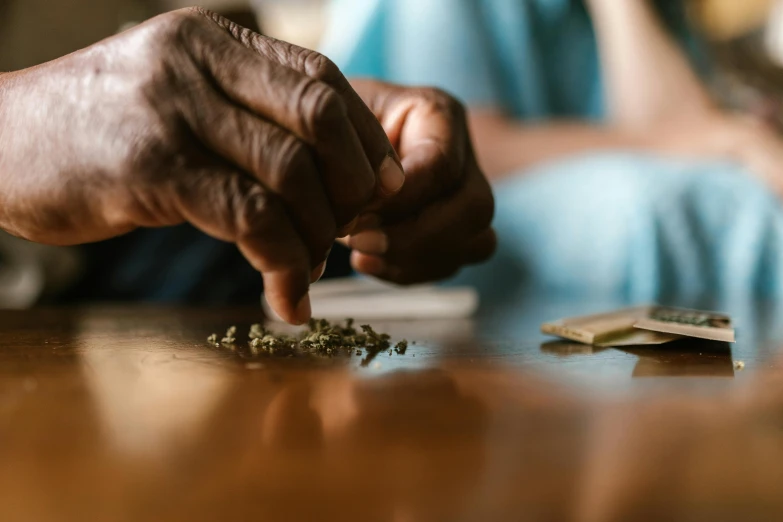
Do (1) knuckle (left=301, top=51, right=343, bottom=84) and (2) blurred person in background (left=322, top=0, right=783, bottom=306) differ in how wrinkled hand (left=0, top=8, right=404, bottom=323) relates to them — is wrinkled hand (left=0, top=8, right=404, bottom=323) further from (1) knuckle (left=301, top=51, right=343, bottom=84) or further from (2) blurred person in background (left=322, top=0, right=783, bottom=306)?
(2) blurred person in background (left=322, top=0, right=783, bottom=306)

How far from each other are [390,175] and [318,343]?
0.14 metres

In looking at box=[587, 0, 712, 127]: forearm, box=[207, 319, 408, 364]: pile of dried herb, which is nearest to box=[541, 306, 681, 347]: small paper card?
box=[207, 319, 408, 364]: pile of dried herb

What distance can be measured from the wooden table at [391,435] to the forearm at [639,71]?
1318 mm

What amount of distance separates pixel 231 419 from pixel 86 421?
0.07m

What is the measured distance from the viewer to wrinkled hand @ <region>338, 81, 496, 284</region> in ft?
2.06

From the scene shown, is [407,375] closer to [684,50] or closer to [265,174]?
[265,174]

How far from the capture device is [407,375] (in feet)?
1.37

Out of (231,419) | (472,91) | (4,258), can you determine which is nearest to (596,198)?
(472,91)

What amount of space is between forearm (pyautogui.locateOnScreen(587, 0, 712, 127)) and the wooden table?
132cm

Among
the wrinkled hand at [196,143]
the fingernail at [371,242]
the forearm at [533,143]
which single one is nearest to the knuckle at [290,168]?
the wrinkled hand at [196,143]

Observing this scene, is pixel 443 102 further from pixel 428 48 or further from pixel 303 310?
pixel 428 48

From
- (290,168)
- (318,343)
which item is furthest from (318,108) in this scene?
(318,343)

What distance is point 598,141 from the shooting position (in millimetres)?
1354

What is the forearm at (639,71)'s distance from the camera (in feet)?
5.41
